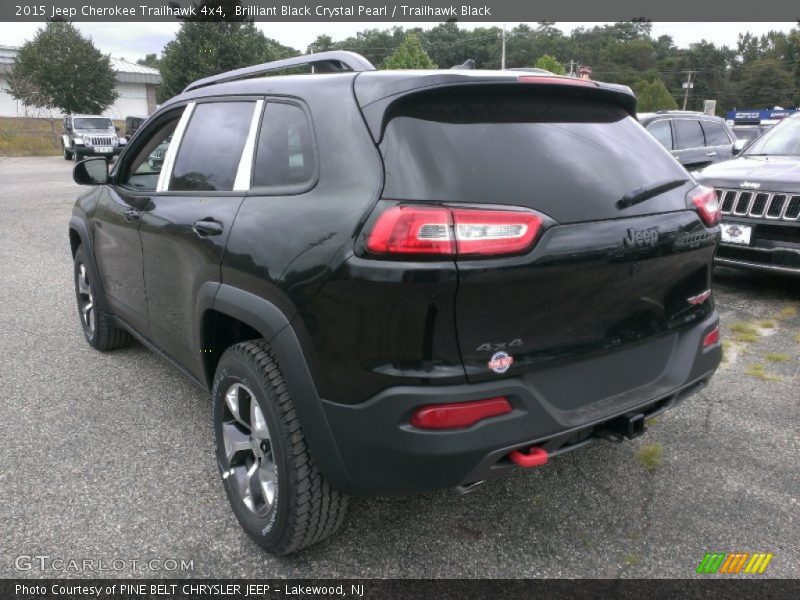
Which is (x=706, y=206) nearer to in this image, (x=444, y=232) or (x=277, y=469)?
(x=444, y=232)

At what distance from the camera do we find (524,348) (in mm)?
2061

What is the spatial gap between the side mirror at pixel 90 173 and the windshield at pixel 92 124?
26.2 metres

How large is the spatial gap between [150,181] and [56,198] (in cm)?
1219

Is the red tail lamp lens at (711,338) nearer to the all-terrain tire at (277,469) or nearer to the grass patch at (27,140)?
the all-terrain tire at (277,469)

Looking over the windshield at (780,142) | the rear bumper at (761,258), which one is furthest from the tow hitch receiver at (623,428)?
the windshield at (780,142)

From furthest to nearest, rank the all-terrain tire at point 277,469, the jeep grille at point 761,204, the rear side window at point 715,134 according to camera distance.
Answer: the rear side window at point 715,134, the jeep grille at point 761,204, the all-terrain tire at point 277,469

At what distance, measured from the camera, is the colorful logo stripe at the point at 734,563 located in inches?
95.3

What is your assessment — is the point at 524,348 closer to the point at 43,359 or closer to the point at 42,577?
the point at 42,577

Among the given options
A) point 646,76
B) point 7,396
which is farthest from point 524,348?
point 646,76

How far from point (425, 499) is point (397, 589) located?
21.6 inches

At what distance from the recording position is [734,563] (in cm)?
246

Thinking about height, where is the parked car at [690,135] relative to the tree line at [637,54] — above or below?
below

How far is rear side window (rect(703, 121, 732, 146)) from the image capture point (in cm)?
1064

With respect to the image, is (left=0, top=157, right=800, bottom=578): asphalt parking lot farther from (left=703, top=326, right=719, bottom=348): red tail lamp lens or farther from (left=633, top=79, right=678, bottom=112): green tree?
(left=633, top=79, right=678, bottom=112): green tree
